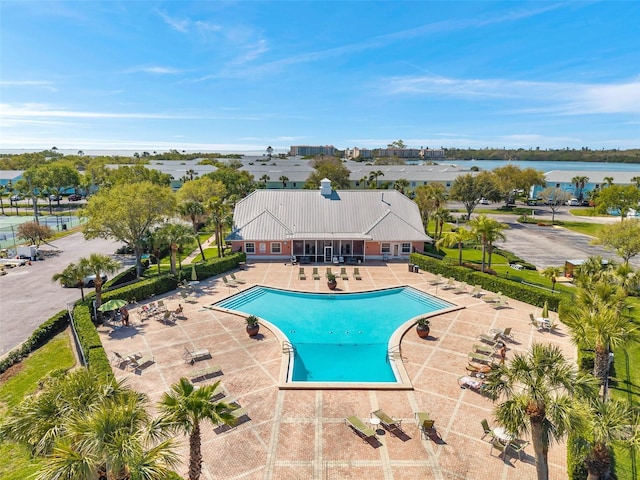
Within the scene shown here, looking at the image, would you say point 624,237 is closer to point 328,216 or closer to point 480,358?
point 480,358

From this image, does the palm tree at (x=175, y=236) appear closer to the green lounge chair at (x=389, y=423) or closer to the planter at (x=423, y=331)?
the planter at (x=423, y=331)

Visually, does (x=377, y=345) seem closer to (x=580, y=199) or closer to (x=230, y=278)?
(x=230, y=278)

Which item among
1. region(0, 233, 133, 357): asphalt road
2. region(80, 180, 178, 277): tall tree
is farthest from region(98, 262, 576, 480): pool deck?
region(80, 180, 178, 277): tall tree

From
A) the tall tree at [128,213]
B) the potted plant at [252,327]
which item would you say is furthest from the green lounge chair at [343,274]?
the tall tree at [128,213]

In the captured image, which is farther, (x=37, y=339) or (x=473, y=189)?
(x=473, y=189)

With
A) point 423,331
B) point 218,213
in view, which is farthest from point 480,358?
point 218,213

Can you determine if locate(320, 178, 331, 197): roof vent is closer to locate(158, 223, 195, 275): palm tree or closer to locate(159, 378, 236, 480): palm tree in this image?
locate(158, 223, 195, 275): palm tree

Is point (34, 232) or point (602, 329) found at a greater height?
point (602, 329)
